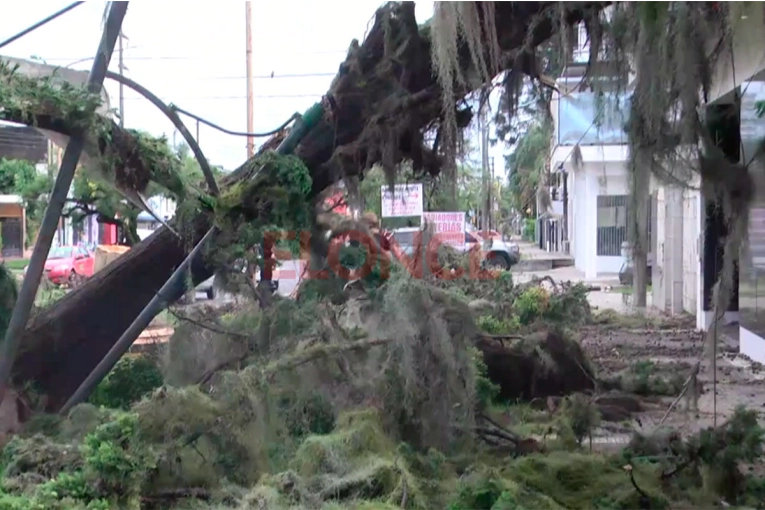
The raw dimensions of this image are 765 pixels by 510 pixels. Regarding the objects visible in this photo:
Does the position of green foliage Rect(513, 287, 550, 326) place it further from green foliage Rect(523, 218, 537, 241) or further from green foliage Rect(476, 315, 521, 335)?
green foliage Rect(523, 218, 537, 241)

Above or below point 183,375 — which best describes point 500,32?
above

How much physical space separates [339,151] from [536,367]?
3012 millimetres

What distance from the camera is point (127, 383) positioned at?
7617mm

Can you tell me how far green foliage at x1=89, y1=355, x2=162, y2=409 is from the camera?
24.4 ft

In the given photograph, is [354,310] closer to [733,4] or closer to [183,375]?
[183,375]

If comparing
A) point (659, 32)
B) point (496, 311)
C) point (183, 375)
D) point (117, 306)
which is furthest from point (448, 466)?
point (496, 311)

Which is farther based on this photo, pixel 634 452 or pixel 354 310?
pixel 354 310

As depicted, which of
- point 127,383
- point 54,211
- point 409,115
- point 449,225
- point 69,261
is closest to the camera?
point 54,211

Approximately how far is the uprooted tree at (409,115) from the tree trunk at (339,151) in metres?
0.01

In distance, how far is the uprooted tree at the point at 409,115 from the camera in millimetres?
5328

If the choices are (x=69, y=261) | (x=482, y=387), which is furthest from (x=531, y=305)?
(x=69, y=261)

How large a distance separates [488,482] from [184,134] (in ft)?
12.4

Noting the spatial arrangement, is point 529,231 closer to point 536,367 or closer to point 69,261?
point 69,261

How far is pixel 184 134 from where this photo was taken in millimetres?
6656
